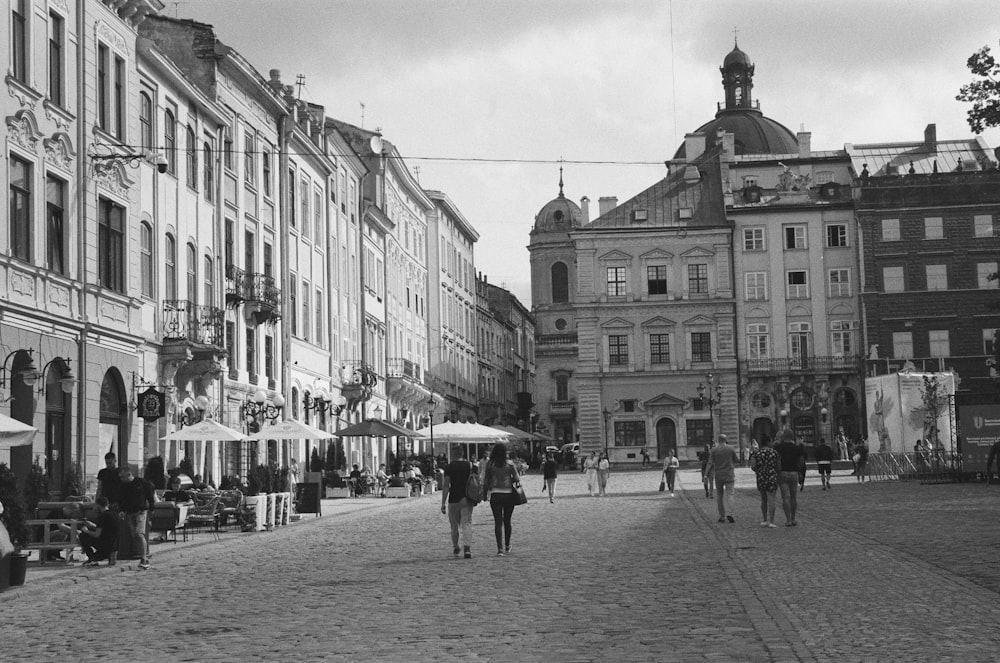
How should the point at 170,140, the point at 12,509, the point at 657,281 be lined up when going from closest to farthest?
1. the point at 12,509
2. the point at 170,140
3. the point at 657,281

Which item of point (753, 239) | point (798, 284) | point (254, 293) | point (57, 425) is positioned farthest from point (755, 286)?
point (57, 425)

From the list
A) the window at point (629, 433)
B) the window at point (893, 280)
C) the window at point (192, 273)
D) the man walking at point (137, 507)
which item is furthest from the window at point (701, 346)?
the man walking at point (137, 507)

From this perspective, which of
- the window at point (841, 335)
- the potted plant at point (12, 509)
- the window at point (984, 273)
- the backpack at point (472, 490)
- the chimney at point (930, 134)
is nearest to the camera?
the potted plant at point (12, 509)

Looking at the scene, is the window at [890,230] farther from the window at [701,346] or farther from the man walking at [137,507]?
the man walking at [137,507]

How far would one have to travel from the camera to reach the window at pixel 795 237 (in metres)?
89.6

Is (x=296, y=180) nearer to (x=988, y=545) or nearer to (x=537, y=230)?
(x=988, y=545)

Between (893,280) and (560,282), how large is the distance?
147 ft

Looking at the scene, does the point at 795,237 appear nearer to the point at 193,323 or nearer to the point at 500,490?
the point at 193,323

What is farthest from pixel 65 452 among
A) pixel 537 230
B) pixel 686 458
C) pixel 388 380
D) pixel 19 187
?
pixel 537 230

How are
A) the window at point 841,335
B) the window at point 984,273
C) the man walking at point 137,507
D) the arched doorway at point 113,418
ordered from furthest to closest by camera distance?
the window at point 841,335
the window at point 984,273
the arched doorway at point 113,418
the man walking at point 137,507

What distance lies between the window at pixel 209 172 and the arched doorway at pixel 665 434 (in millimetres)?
53225

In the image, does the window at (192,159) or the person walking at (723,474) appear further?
the window at (192,159)

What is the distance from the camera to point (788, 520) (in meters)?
25.8

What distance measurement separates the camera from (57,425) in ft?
92.4
